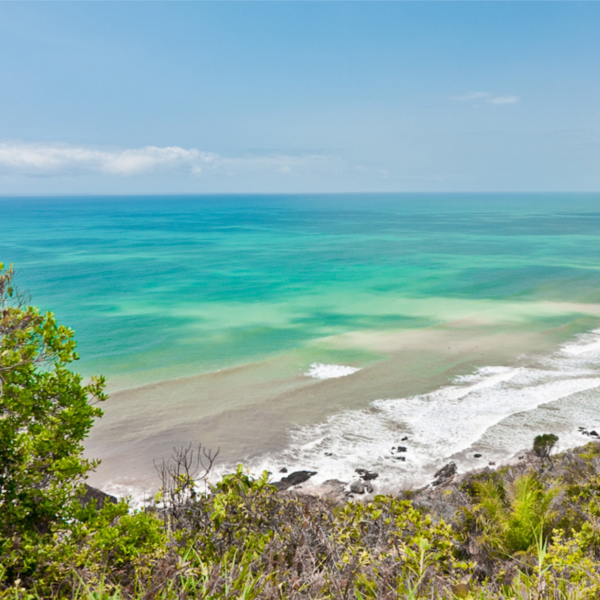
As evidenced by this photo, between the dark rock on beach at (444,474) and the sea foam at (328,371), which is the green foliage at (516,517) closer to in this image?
the dark rock on beach at (444,474)

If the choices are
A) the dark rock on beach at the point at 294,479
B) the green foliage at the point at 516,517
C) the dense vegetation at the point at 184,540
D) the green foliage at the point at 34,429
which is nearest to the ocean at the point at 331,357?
the dark rock on beach at the point at 294,479

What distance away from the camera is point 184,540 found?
6418mm

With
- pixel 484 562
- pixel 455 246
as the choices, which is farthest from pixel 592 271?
pixel 484 562

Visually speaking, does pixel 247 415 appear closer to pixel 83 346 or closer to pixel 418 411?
pixel 418 411

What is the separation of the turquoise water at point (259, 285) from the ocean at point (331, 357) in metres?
0.24

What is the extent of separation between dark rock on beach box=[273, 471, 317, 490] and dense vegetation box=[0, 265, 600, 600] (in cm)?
782

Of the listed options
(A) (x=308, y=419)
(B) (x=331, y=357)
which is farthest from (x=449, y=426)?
(B) (x=331, y=357)

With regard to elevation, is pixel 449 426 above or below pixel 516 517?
below

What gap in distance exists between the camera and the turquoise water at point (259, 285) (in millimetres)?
30172

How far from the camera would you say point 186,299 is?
43406mm

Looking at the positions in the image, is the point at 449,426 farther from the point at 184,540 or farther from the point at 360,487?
the point at 184,540

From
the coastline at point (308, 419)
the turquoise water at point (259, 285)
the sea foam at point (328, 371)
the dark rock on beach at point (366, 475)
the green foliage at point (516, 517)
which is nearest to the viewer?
the green foliage at point (516, 517)

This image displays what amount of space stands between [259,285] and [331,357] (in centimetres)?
2241

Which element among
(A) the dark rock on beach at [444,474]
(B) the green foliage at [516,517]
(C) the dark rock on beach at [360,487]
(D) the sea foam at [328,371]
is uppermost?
(B) the green foliage at [516,517]
